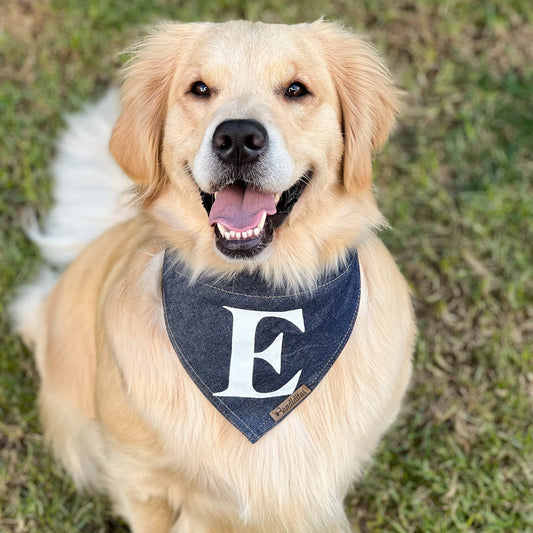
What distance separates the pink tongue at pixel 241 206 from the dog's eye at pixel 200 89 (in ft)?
1.21

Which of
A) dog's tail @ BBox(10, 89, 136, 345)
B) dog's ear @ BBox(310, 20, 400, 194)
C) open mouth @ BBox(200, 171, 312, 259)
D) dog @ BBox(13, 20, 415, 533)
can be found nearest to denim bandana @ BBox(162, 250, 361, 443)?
dog @ BBox(13, 20, 415, 533)

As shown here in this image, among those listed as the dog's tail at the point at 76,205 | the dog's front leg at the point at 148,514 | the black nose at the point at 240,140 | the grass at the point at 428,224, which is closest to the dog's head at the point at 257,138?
the black nose at the point at 240,140

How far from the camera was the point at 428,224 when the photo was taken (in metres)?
4.45

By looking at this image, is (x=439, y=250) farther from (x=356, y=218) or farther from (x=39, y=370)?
(x=39, y=370)

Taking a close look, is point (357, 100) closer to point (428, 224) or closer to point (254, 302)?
point (254, 302)

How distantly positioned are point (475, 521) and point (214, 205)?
2077 mm

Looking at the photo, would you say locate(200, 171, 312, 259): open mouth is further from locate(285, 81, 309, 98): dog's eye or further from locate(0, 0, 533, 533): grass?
locate(0, 0, 533, 533): grass

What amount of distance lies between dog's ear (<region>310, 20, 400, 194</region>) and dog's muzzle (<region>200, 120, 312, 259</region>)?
21cm

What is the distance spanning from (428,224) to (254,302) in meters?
2.14

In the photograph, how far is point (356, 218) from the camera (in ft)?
8.79

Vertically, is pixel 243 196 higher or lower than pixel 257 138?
lower

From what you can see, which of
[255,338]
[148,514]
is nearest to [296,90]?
[255,338]

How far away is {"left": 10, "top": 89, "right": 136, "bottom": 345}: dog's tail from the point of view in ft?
12.9

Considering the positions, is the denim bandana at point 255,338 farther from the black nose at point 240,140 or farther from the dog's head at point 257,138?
the black nose at point 240,140
